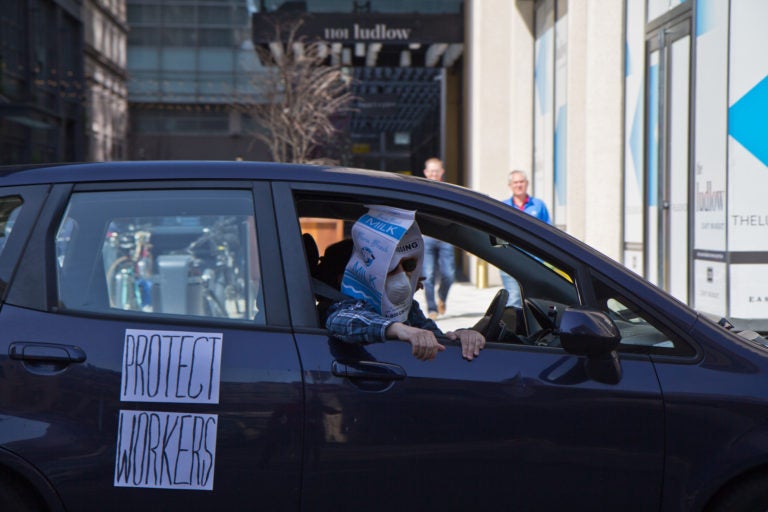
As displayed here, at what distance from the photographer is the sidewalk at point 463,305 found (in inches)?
464

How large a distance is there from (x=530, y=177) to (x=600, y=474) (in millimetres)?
16606

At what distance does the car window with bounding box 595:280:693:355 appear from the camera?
10.7 feet

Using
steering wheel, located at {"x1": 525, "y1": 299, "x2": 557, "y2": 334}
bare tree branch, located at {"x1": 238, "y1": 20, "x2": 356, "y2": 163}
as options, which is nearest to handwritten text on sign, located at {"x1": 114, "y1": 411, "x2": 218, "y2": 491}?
steering wheel, located at {"x1": 525, "y1": 299, "x2": 557, "y2": 334}

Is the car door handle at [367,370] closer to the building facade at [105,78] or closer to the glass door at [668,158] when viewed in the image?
the glass door at [668,158]

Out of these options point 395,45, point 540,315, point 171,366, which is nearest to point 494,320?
point 540,315

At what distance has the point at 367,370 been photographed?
3135 millimetres

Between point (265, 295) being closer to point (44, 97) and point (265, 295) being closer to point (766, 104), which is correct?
point (766, 104)

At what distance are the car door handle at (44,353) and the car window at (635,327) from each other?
1615mm

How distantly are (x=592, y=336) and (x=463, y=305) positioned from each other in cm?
1175

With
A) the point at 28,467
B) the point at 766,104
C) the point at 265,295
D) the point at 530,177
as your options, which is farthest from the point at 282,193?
the point at 530,177

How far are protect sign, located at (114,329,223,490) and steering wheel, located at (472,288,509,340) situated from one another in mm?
1096

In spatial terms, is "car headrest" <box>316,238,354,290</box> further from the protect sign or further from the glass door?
the glass door

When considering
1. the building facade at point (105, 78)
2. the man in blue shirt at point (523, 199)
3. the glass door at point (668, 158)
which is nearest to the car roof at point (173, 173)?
the man in blue shirt at point (523, 199)

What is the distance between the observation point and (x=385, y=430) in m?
3.10
